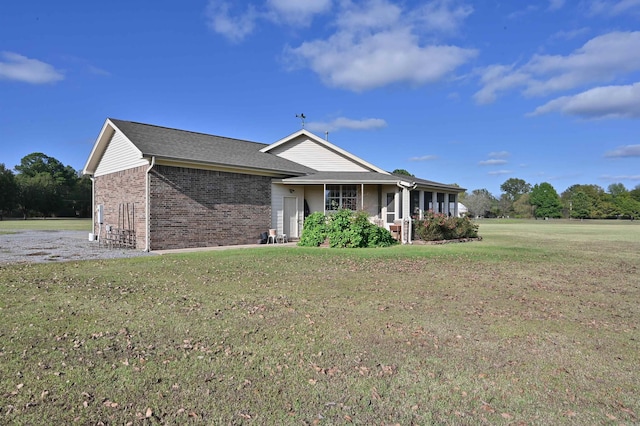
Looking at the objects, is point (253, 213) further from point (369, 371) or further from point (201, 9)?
point (369, 371)

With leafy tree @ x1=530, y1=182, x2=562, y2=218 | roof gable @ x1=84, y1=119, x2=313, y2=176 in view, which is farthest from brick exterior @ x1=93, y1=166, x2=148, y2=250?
leafy tree @ x1=530, y1=182, x2=562, y2=218

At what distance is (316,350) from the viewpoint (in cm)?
427

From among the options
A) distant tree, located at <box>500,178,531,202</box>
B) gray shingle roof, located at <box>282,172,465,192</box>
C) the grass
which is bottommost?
the grass

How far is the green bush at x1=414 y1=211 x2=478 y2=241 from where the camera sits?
58.7 ft

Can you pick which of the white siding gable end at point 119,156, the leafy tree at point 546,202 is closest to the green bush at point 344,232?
the white siding gable end at point 119,156

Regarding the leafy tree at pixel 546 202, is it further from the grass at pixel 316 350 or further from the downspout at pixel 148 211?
the downspout at pixel 148 211

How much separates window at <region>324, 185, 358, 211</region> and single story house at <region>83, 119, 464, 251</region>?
0.05 metres

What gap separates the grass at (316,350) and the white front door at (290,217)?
1008cm

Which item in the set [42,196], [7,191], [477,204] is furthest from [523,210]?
[7,191]

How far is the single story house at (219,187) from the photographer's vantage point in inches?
575

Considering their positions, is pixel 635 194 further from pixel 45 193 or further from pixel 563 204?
pixel 45 193

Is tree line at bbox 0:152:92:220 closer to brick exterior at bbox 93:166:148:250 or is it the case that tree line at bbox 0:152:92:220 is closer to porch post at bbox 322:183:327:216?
brick exterior at bbox 93:166:148:250

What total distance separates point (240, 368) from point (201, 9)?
15478 mm

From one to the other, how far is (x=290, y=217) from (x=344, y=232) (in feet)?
13.7
